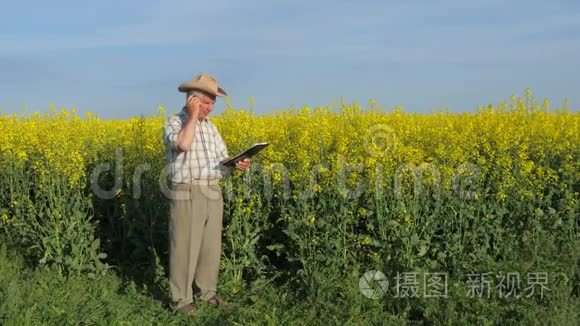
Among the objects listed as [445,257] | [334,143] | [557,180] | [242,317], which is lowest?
[242,317]

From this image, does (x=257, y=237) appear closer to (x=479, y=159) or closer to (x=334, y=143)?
(x=334, y=143)

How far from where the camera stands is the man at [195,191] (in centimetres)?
598

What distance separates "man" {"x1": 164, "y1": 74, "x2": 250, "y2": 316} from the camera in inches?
235

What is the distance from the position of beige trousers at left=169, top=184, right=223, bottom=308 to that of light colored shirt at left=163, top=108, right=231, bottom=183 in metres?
0.10

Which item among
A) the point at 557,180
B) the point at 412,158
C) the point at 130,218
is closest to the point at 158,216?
the point at 130,218

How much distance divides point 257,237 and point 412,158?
168 cm

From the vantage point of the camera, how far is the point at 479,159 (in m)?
7.02

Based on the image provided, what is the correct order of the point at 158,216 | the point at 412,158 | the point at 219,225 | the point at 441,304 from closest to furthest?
the point at 441,304
the point at 219,225
the point at 412,158
the point at 158,216

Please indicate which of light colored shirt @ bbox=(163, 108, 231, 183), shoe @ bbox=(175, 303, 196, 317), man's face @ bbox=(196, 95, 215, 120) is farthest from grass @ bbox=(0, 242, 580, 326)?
man's face @ bbox=(196, 95, 215, 120)

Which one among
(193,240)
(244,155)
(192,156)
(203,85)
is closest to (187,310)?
(193,240)

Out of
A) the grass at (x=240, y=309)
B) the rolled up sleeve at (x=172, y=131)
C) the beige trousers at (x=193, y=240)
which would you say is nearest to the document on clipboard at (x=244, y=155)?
the beige trousers at (x=193, y=240)

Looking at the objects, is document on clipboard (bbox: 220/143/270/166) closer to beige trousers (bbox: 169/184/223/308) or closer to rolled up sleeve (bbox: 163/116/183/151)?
beige trousers (bbox: 169/184/223/308)

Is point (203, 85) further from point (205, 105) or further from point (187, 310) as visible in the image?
point (187, 310)

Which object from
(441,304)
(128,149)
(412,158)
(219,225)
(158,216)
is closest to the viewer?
(441,304)
